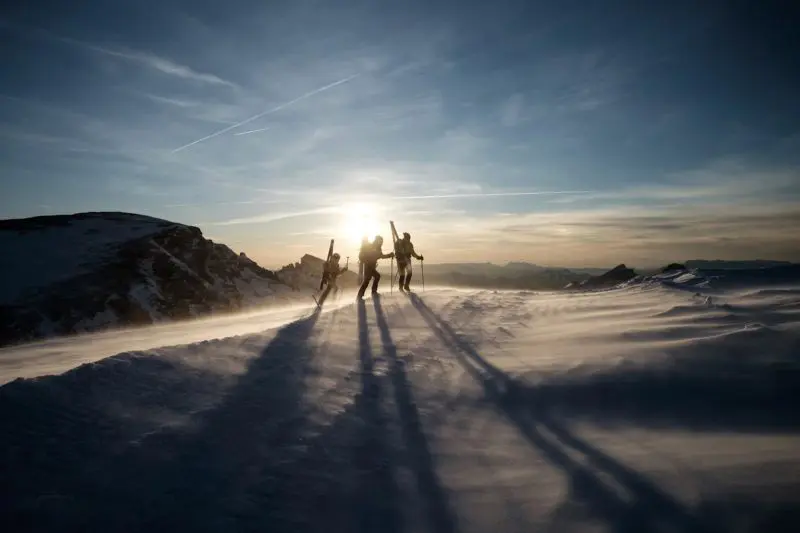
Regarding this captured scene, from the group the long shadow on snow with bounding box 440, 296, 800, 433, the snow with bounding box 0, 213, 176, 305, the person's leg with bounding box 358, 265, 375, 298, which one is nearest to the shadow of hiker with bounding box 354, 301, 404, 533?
the long shadow on snow with bounding box 440, 296, 800, 433

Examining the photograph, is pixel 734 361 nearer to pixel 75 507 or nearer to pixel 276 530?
pixel 276 530

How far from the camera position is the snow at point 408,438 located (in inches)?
111

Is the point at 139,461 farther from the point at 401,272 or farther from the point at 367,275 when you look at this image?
the point at 401,272

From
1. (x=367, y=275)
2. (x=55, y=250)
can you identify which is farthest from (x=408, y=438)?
(x=55, y=250)

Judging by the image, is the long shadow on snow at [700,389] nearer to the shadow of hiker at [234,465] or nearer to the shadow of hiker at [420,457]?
the shadow of hiker at [420,457]

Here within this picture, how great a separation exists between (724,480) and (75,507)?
4.74 m

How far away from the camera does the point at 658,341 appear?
6.45 m

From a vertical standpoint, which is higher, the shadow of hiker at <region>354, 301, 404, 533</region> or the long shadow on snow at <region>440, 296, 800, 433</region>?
the long shadow on snow at <region>440, 296, 800, 433</region>

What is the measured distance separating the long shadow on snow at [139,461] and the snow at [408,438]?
0.01m

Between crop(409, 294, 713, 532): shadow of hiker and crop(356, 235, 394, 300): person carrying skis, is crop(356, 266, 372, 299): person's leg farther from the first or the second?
crop(409, 294, 713, 532): shadow of hiker

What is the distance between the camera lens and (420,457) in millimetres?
3645

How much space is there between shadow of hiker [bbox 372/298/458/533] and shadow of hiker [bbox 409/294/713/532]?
1.05 meters

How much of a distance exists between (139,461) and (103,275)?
3162cm

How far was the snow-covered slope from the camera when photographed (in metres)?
24.2
